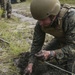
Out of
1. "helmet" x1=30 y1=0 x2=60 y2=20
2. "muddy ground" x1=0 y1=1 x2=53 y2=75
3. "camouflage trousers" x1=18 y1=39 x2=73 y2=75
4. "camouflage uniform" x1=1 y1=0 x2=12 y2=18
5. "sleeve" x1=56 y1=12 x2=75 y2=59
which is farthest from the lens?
"camouflage uniform" x1=1 y1=0 x2=12 y2=18

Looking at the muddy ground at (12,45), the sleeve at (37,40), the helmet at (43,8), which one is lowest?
the muddy ground at (12,45)

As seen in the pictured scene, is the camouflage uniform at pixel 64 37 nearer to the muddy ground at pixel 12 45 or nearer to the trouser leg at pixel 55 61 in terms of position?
the trouser leg at pixel 55 61

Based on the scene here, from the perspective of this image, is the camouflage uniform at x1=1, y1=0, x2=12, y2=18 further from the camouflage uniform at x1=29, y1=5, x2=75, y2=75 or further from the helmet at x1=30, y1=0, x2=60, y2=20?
the helmet at x1=30, y1=0, x2=60, y2=20

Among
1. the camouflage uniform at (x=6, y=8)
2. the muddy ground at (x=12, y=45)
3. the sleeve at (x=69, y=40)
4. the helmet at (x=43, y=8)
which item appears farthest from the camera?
the camouflage uniform at (x=6, y=8)

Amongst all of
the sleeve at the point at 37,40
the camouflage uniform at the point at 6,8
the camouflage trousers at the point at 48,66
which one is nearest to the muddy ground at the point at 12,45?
the camouflage trousers at the point at 48,66

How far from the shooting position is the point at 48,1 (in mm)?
3818

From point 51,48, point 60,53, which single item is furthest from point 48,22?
point 51,48

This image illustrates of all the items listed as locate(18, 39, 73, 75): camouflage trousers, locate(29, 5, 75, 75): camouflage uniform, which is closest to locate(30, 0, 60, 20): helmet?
locate(29, 5, 75, 75): camouflage uniform

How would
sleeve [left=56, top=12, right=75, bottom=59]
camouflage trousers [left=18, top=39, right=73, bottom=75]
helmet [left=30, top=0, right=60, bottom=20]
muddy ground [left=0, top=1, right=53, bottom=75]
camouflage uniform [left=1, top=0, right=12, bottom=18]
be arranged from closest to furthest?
helmet [left=30, top=0, right=60, bottom=20] < sleeve [left=56, top=12, right=75, bottom=59] < camouflage trousers [left=18, top=39, right=73, bottom=75] < muddy ground [left=0, top=1, right=53, bottom=75] < camouflage uniform [left=1, top=0, right=12, bottom=18]

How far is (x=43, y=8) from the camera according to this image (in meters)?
3.81

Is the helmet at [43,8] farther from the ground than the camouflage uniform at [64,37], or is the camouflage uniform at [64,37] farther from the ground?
the helmet at [43,8]

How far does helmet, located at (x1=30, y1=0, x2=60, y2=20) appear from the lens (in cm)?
378

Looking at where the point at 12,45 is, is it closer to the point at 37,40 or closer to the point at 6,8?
the point at 37,40

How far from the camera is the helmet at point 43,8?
378 centimetres
